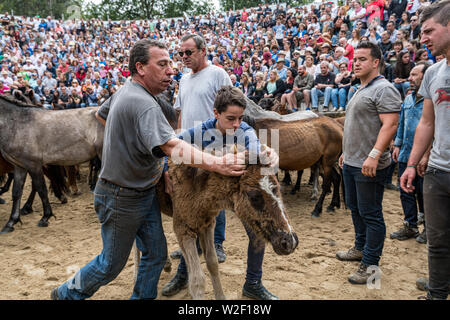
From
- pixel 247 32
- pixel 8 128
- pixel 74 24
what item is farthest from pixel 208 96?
pixel 74 24

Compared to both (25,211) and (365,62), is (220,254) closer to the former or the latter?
(365,62)

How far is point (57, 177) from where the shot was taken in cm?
709

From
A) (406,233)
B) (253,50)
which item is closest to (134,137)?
(406,233)

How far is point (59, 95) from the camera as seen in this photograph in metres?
14.9

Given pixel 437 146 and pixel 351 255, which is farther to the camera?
pixel 351 255

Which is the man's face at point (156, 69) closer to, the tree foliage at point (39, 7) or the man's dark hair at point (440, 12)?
the man's dark hair at point (440, 12)

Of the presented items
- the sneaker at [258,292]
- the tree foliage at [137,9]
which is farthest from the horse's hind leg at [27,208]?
the tree foliage at [137,9]

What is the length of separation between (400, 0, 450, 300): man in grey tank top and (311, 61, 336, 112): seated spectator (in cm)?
711

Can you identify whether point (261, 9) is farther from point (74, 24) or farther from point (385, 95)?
point (385, 95)

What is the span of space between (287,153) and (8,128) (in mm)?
5267

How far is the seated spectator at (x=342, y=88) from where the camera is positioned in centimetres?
Result: 935

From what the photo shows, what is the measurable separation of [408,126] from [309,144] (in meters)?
1.69

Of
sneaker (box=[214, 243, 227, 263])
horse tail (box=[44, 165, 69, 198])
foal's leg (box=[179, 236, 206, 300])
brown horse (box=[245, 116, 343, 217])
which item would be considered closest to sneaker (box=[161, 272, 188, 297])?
sneaker (box=[214, 243, 227, 263])

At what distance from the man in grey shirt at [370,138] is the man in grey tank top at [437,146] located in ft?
1.37
